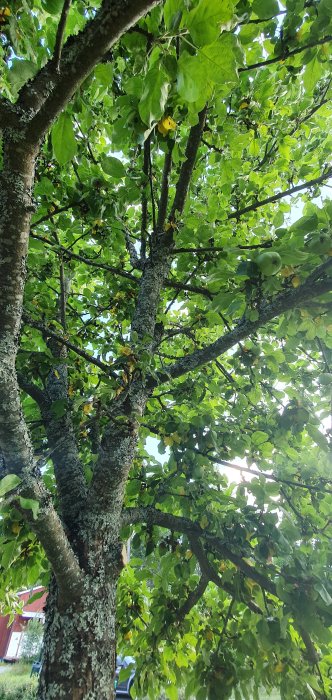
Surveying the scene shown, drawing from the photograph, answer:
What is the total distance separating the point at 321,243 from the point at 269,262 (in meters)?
0.24

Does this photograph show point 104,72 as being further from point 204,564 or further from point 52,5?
point 204,564

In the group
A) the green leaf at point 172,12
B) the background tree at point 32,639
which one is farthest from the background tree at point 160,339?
the background tree at point 32,639

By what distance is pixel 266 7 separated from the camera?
1.63 meters

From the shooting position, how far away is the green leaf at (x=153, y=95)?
3.15 feet

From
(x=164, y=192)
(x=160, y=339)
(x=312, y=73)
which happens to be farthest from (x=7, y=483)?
(x=164, y=192)

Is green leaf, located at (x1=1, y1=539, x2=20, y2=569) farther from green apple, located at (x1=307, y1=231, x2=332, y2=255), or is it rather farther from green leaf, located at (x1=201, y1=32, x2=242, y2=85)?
green leaf, located at (x1=201, y1=32, x2=242, y2=85)

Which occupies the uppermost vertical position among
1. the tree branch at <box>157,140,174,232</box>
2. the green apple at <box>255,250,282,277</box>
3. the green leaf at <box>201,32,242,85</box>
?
the tree branch at <box>157,140,174,232</box>

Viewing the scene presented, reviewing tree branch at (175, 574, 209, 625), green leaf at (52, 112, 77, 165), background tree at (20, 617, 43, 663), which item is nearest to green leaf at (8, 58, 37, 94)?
green leaf at (52, 112, 77, 165)

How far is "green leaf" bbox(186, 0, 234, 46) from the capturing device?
32.7 inches

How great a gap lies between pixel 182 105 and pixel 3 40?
1.73m

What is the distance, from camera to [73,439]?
2.96 m

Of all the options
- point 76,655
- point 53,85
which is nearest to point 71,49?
point 53,85

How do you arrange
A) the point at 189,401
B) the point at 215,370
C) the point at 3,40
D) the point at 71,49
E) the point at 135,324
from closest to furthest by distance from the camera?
the point at 71,49
the point at 3,40
the point at 135,324
the point at 189,401
the point at 215,370

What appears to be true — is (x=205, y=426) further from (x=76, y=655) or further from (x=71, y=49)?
(x=71, y=49)
